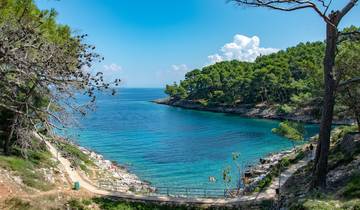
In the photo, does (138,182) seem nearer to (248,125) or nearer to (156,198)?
(156,198)

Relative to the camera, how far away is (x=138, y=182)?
38.8 metres

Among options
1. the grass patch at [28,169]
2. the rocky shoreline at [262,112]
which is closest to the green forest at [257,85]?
the rocky shoreline at [262,112]

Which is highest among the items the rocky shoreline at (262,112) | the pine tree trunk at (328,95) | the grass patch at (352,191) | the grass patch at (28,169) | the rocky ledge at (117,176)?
the pine tree trunk at (328,95)

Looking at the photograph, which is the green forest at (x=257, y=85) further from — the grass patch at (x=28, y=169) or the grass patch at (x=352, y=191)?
the grass patch at (x=28, y=169)

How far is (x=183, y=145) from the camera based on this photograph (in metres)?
60.7

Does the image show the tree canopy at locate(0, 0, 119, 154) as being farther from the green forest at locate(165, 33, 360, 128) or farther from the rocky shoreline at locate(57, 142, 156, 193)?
the green forest at locate(165, 33, 360, 128)

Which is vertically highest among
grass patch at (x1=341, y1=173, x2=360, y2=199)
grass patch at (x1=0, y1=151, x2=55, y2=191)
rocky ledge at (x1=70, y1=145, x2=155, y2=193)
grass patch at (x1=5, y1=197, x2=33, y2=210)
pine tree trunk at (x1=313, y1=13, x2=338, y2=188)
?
pine tree trunk at (x1=313, y1=13, x2=338, y2=188)

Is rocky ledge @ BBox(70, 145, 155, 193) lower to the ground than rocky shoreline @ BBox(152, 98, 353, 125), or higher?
lower

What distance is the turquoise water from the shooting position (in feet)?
141

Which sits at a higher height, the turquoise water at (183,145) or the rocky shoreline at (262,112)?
the rocky shoreline at (262,112)

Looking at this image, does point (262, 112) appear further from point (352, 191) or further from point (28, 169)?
point (352, 191)

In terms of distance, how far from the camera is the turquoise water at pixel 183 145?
4306 centimetres

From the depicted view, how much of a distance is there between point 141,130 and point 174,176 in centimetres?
3940

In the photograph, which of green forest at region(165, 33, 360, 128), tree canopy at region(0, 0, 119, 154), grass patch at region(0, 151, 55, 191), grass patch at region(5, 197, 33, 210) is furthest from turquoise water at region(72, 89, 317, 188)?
tree canopy at region(0, 0, 119, 154)
